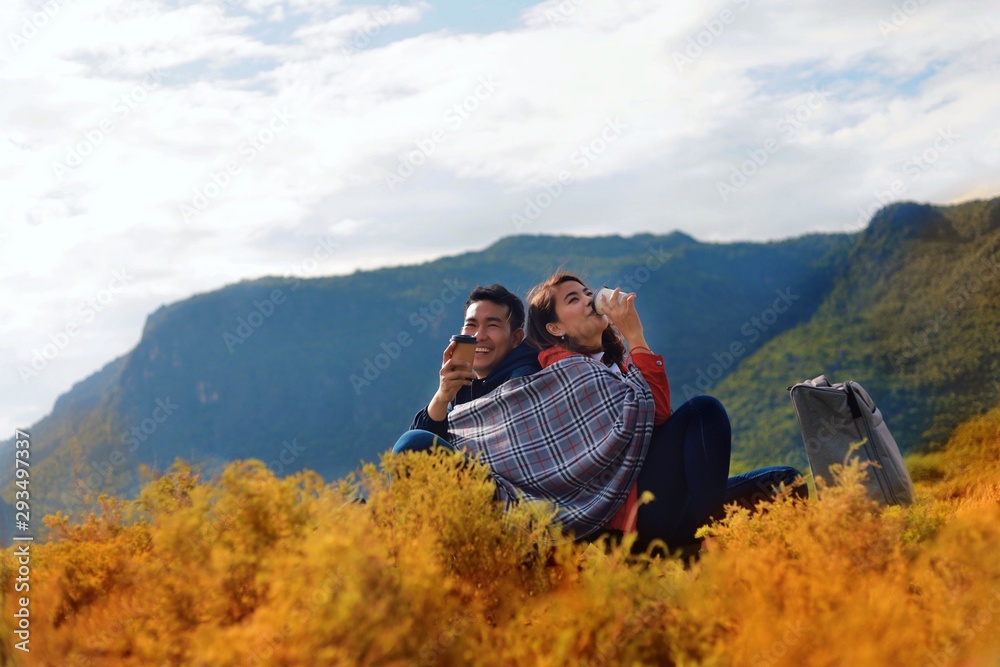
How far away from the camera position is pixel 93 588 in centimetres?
316

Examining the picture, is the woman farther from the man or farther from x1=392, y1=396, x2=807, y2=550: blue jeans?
the man

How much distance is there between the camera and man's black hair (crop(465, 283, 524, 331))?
15.6 feet

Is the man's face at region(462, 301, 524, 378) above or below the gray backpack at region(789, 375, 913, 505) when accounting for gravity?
above

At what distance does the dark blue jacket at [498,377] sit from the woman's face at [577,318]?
0.20 meters

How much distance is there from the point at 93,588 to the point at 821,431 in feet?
10.5

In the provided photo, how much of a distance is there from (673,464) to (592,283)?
2358 inches

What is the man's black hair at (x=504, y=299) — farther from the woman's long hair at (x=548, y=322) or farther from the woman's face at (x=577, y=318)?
the woman's face at (x=577, y=318)

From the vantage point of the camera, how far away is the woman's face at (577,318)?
443cm

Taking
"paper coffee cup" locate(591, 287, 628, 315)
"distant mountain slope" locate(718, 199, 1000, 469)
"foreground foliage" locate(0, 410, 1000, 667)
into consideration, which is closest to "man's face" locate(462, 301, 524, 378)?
"paper coffee cup" locate(591, 287, 628, 315)

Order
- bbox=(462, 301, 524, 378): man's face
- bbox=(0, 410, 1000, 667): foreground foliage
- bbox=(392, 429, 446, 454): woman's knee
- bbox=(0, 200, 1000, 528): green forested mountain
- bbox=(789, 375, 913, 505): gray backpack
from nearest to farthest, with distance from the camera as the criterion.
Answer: bbox=(0, 410, 1000, 667): foreground foliage → bbox=(392, 429, 446, 454): woman's knee → bbox=(789, 375, 913, 505): gray backpack → bbox=(462, 301, 524, 378): man's face → bbox=(0, 200, 1000, 528): green forested mountain

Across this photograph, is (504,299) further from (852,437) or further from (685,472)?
(852,437)

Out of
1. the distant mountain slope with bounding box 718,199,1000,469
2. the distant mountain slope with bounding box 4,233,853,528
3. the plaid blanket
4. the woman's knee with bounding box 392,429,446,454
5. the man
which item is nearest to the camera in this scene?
the woman's knee with bounding box 392,429,446,454

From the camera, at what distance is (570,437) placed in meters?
4.07

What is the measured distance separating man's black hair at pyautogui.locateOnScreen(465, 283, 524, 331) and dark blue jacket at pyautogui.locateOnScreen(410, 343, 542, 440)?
233 millimetres
